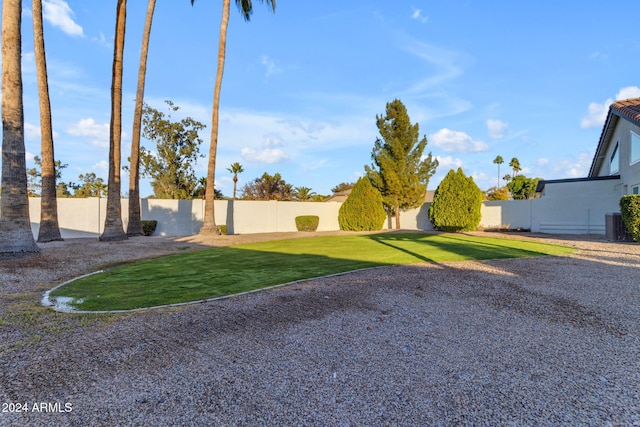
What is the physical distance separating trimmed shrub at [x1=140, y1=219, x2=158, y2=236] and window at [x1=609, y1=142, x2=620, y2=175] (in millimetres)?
23054

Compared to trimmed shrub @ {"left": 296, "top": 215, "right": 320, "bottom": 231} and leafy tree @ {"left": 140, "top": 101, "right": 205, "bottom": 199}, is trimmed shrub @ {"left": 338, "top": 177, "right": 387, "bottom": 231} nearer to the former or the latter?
trimmed shrub @ {"left": 296, "top": 215, "right": 320, "bottom": 231}

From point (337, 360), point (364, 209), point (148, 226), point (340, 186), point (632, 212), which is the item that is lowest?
point (337, 360)

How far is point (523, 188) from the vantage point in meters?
36.8

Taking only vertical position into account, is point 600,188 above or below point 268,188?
below

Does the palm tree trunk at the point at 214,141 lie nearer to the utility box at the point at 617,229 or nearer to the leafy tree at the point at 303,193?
the utility box at the point at 617,229

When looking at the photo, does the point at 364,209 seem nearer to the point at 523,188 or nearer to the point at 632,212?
the point at 632,212

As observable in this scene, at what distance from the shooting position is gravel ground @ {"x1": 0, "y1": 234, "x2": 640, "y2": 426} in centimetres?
225

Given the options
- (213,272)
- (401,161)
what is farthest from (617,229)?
(213,272)

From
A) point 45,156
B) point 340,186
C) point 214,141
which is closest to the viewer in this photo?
point 45,156

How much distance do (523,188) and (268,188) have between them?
2796 centimetres

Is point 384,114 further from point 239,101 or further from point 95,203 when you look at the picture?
point 95,203

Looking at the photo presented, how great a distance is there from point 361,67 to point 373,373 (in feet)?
54.0

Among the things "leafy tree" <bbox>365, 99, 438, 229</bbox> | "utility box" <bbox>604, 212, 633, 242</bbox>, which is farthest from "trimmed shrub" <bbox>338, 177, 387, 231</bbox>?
"utility box" <bbox>604, 212, 633, 242</bbox>

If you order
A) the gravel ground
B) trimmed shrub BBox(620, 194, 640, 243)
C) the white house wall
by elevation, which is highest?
the white house wall
